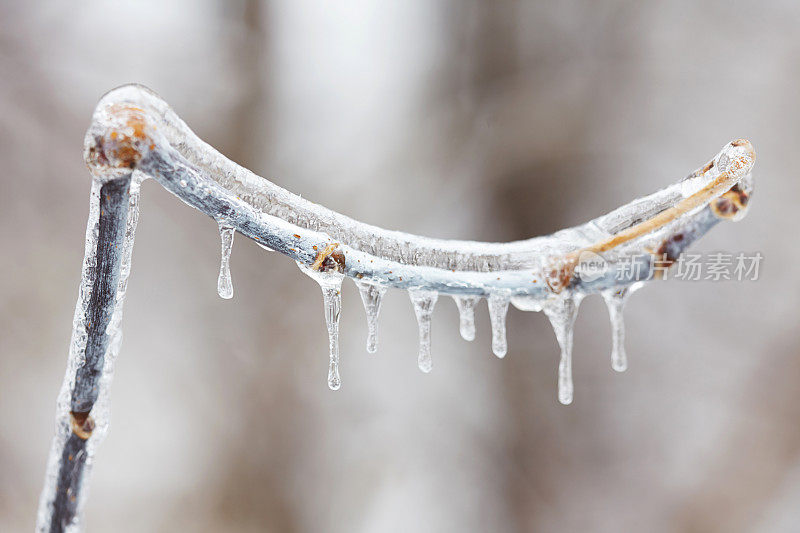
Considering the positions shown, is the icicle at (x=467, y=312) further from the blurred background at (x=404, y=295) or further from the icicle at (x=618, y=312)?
the blurred background at (x=404, y=295)

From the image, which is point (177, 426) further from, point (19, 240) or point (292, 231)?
point (292, 231)

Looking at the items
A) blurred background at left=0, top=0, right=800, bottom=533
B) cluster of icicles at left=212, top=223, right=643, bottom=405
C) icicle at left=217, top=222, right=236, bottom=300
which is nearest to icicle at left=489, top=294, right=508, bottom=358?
cluster of icicles at left=212, top=223, right=643, bottom=405

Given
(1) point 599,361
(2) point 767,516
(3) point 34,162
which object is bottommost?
(2) point 767,516

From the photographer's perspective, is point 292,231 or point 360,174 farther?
point 360,174

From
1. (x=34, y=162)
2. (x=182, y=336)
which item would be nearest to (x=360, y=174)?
(x=182, y=336)

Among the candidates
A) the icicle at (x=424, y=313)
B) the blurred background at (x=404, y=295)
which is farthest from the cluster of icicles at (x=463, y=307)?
the blurred background at (x=404, y=295)

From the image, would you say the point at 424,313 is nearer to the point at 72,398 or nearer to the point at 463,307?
the point at 463,307

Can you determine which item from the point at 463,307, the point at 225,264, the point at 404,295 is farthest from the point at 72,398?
the point at 404,295
